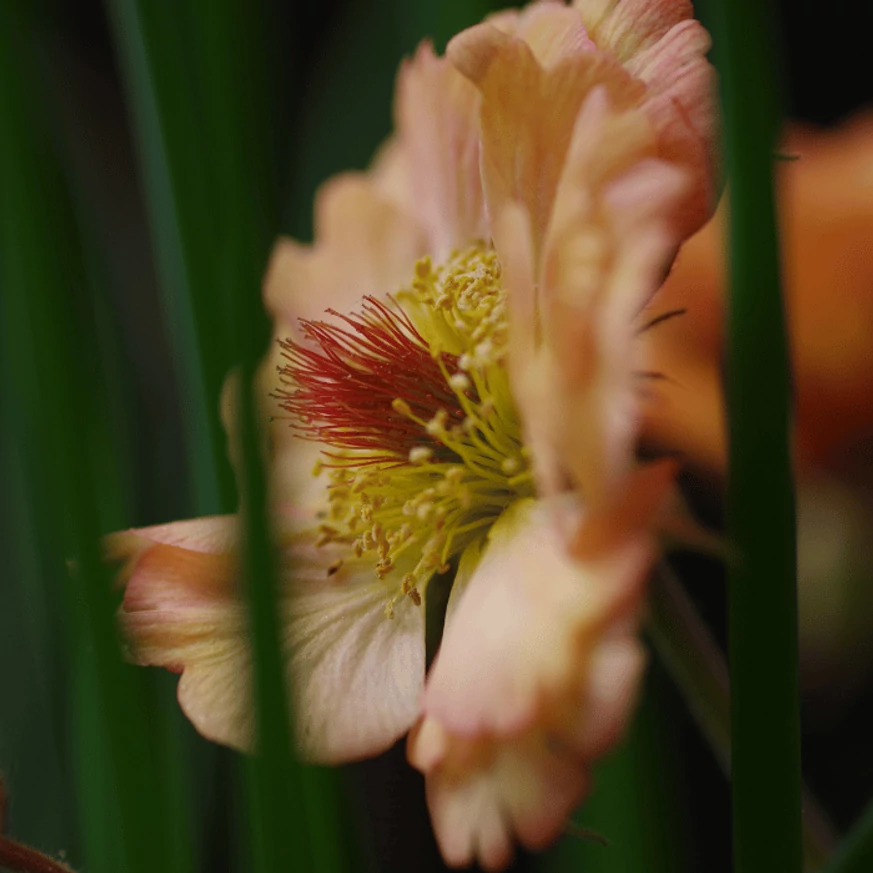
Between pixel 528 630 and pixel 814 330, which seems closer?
pixel 528 630

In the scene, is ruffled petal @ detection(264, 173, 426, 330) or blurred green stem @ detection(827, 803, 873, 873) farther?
ruffled petal @ detection(264, 173, 426, 330)

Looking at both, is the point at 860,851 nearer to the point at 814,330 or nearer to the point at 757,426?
the point at 757,426

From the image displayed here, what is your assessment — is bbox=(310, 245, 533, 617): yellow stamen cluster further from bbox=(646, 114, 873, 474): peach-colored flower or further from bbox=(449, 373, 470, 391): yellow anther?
bbox=(646, 114, 873, 474): peach-colored flower

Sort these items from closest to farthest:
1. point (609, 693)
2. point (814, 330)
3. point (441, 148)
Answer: point (609, 693)
point (441, 148)
point (814, 330)

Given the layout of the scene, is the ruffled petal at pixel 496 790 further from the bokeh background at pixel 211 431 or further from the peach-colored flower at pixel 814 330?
the peach-colored flower at pixel 814 330

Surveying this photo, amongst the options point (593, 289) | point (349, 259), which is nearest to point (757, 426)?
point (593, 289)

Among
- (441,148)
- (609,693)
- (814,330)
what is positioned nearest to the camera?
(609,693)

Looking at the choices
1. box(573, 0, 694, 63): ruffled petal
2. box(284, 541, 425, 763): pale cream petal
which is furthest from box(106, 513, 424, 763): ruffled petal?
box(573, 0, 694, 63): ruffled petal
